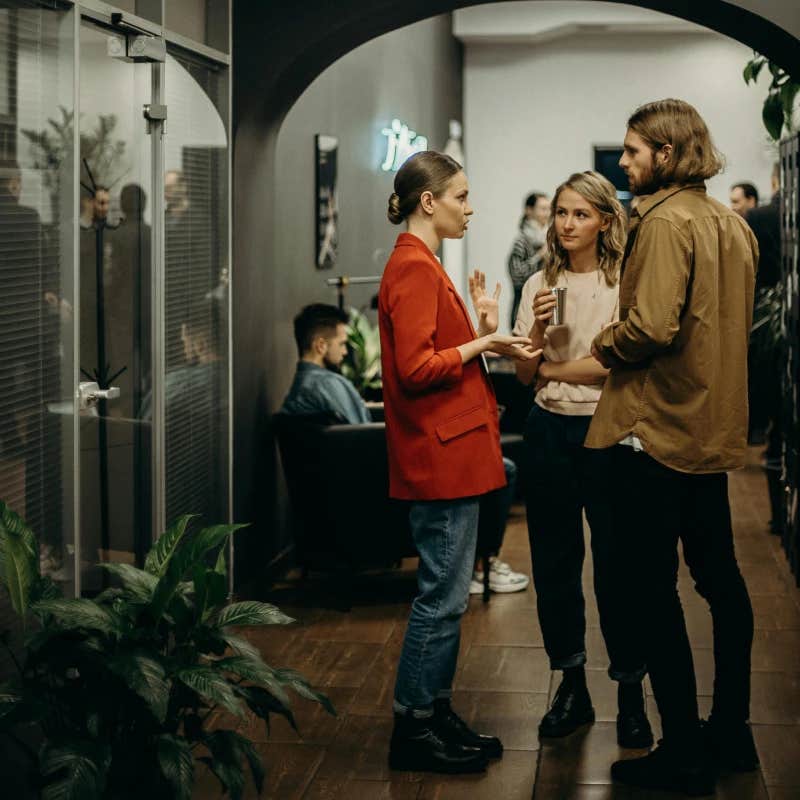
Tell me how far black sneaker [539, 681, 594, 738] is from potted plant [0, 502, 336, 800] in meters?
A: 1.12

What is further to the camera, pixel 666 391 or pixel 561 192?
pixel 561 192

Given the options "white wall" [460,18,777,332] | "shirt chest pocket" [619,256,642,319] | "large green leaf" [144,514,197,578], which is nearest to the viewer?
"large green leaf" [144,514,197,578]

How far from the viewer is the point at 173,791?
2525 mm

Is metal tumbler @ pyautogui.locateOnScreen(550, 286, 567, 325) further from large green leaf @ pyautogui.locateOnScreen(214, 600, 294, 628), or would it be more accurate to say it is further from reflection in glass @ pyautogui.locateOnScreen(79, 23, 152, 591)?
reflection in glass @ pyautogui.locateOnScreen(79, 23, 152, 591)

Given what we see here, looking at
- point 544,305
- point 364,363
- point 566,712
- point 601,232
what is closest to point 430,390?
point 544,305

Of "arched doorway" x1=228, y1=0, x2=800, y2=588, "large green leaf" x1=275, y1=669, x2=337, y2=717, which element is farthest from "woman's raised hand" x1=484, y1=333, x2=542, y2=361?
"arched doorway" x1=228, y1=0, x2=800, y2=588

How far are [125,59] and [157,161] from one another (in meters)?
0.36

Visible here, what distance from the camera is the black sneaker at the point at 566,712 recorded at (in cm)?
370

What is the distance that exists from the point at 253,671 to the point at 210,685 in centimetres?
12

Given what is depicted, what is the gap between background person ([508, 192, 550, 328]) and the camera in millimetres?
10711

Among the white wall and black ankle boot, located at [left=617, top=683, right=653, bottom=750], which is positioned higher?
the white wall

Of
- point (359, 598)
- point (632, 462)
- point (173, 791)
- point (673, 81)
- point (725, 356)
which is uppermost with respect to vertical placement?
point (673, 81)

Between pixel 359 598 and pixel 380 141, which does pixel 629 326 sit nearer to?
pixel 359 598

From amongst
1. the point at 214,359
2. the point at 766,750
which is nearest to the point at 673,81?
the point at 214,359
